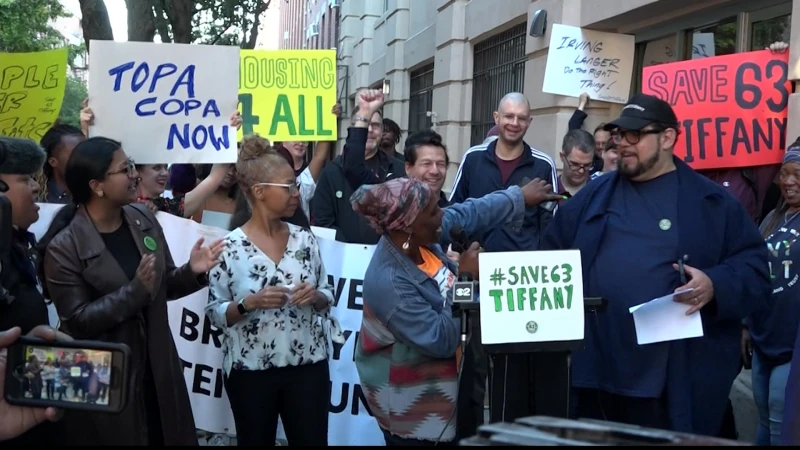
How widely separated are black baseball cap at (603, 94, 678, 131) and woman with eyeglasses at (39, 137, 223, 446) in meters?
1.81

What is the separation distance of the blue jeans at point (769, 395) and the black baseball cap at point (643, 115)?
1.70 m

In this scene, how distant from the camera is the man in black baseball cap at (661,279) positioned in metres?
3.65

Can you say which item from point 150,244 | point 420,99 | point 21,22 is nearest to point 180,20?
point 420,99

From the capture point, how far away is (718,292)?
11.7 feet

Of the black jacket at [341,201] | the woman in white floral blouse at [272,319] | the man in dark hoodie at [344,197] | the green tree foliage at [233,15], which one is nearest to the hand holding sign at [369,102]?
the man in dark hoodie at [344,197]

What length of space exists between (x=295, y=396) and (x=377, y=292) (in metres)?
0.92

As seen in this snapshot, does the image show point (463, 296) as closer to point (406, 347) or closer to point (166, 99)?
point (406, 347)

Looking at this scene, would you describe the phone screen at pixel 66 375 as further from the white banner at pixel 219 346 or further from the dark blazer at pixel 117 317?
the white banner at pixel 219 346

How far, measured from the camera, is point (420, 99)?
18016 millimetres

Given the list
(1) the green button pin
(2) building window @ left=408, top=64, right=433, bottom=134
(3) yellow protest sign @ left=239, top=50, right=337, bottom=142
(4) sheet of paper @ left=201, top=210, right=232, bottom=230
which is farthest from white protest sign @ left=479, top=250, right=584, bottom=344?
(2) building window @ left=408, top=64, right=433, bottom=134

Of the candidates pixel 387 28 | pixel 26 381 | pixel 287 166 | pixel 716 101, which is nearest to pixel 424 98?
pixel 387 28

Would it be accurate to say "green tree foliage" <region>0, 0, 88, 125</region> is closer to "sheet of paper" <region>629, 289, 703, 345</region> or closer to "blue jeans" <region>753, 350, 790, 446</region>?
"blue jeans" <region>753, 350, 790, 446</region>

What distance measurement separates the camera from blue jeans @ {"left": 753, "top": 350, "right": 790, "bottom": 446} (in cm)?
479

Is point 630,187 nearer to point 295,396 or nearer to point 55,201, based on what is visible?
point 295,396
